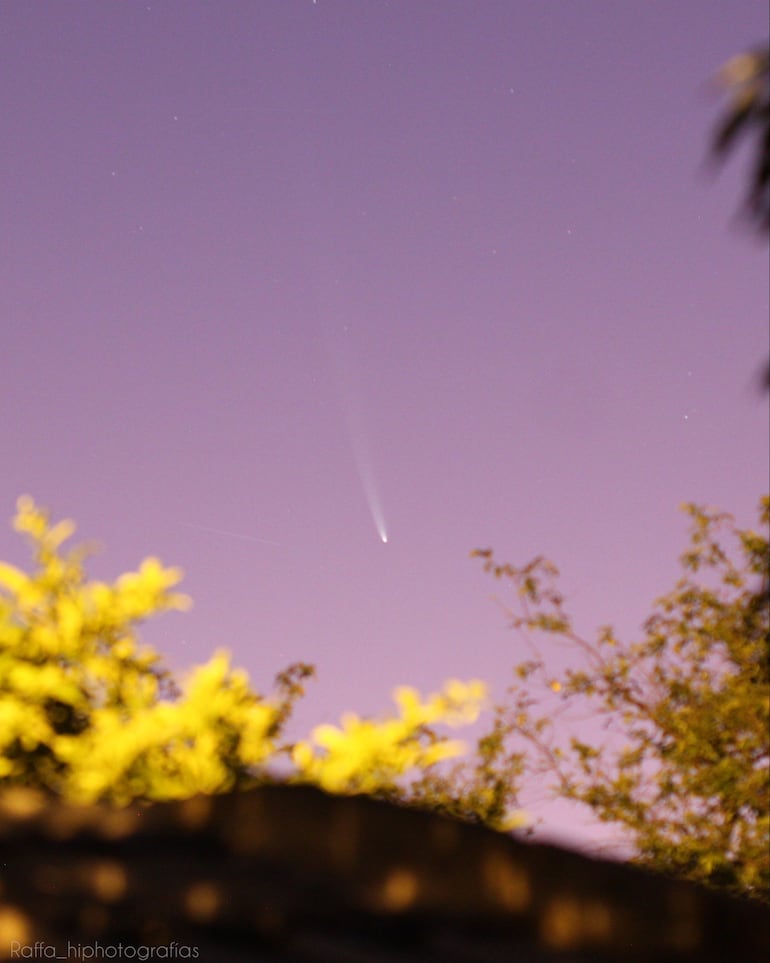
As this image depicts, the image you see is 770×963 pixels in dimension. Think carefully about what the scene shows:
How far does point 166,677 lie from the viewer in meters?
8.41

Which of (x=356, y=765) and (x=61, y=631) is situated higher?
(x=61, y=631)

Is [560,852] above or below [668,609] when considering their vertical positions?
below

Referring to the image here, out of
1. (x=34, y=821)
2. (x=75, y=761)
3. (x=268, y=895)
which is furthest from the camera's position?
(x=75, y=761)

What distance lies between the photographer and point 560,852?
1.68 meters

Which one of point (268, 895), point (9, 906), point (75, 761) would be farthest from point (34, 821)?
point (75, 761)

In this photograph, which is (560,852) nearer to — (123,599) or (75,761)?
(75,761)

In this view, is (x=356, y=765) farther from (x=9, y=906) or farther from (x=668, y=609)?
(x=668, y=609)

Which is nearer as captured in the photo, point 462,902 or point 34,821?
point 462,902

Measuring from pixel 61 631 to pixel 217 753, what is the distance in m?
1.48

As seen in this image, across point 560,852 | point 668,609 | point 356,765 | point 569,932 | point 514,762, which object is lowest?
point 569,932

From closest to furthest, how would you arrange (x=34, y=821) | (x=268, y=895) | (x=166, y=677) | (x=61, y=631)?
(x=268, y=895) < (x=34, y=821) < (x=61, y=631) < (x=166, y=677)

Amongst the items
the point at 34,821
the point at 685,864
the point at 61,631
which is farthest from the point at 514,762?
the point at 34,821

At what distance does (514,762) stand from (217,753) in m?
6.17

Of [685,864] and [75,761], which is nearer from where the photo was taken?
[75,761]
